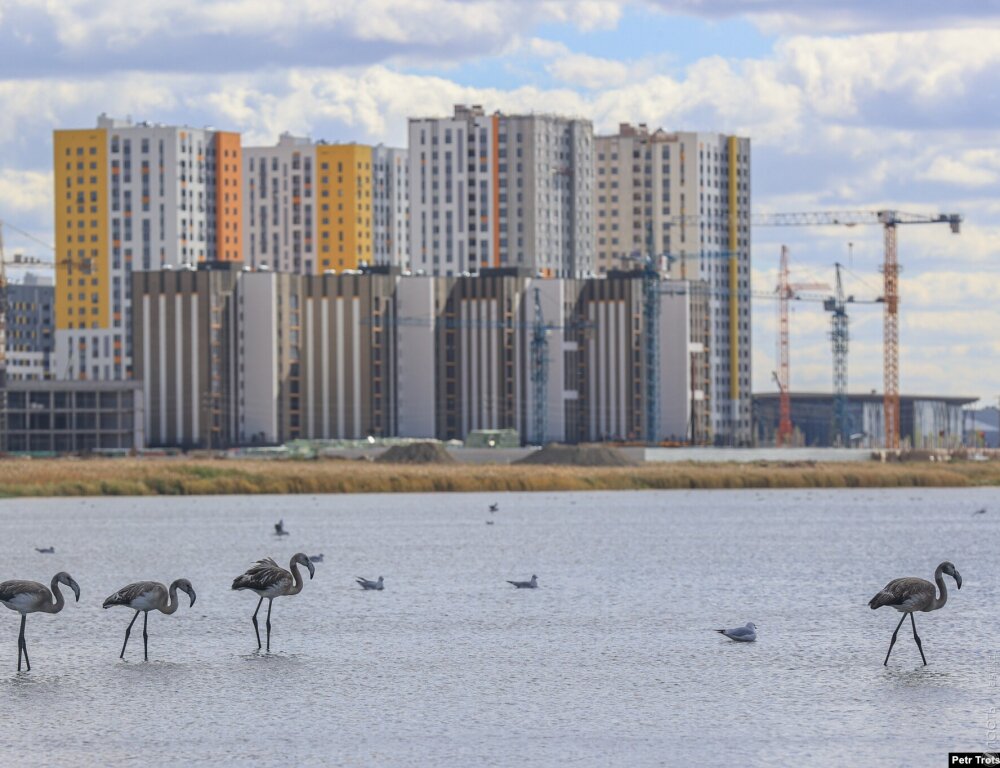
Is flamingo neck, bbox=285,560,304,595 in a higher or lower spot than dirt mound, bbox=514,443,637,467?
higher

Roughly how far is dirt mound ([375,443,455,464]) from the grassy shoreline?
12.5 m

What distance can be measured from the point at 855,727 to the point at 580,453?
157 meters

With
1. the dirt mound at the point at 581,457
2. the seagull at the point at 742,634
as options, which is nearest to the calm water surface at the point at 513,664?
the seagull at the point at 742,634

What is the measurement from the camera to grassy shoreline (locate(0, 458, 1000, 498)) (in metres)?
132

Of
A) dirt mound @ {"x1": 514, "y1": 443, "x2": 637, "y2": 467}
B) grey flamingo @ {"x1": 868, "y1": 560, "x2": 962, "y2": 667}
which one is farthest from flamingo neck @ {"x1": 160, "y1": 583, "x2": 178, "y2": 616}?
dirt mound @ {"x1": 514, "y1": 443, "x2": 637, "y2": 467}

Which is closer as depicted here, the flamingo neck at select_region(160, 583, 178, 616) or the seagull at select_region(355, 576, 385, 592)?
the flamingo neck at select_region(160, 583, 178, 616)

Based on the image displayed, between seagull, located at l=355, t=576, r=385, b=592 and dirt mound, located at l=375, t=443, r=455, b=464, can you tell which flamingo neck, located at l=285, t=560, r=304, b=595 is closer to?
seagull, located at l=355, t=576, r=385, b=592

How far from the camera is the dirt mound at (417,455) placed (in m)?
187

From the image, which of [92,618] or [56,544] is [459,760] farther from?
[56,544]

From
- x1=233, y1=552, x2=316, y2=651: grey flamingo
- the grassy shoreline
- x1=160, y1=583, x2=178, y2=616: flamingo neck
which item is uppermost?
x1=233, y1=552, x2=316, y2=651: grey flamingo

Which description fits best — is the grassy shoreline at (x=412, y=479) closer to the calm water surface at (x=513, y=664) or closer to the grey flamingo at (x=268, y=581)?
the calm water surface at (x=513, y=664)

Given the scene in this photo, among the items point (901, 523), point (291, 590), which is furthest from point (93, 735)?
point (901, 523)

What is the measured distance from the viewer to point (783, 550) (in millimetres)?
69250

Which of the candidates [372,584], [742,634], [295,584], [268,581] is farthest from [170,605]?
[372,584]
